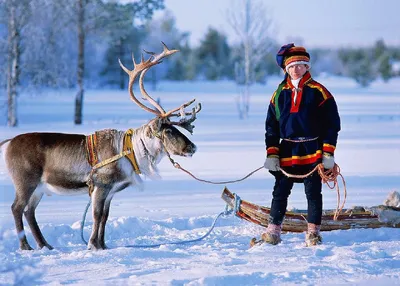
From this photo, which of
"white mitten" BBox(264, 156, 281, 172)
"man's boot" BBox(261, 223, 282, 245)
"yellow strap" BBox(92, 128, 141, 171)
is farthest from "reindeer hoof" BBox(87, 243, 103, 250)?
"white mitten" BBox(264, 156, 281, 172)

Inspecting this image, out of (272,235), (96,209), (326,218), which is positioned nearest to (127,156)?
(96,209)

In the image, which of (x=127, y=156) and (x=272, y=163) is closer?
(x=272, y=163)

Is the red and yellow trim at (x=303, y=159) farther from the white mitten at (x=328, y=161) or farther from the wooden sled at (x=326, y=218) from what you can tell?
the wooden sled at (x=326, y=218)

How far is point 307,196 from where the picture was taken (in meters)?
6.62

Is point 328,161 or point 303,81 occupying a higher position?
point 303,81

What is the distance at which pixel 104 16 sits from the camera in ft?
81.8

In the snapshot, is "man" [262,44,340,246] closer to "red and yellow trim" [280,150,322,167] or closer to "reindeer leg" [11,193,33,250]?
"red and yellow trim" [280,150,322,167]

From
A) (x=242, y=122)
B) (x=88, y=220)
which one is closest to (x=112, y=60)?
(x=242, y=122)

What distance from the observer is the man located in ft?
21.0

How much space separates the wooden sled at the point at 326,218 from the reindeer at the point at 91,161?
39.1 inches

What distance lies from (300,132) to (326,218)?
1312 millimetres

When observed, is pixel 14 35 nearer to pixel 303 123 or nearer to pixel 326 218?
pixel 326 218

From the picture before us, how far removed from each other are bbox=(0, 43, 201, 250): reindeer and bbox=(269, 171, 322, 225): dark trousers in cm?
95

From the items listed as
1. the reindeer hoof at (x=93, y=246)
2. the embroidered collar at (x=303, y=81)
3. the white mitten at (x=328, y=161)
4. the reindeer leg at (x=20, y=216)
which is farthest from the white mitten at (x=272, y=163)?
the reindeer leg at (x=20, y=216)
